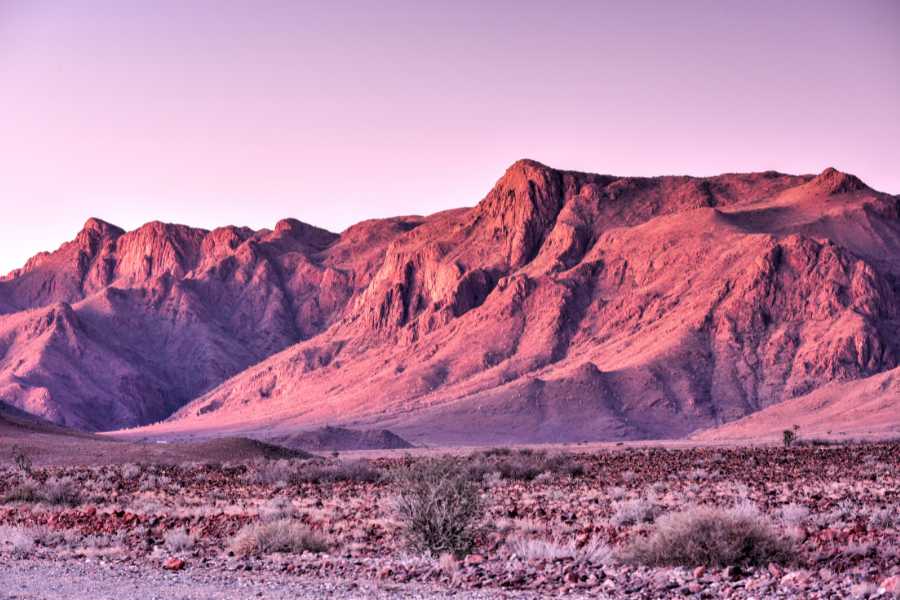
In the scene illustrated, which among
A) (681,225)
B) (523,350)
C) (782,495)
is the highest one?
(681,225)

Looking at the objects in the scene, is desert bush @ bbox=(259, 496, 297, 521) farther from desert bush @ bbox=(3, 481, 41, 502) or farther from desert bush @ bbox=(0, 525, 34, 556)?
desert bush @ bbox=(3, 481, 41, 502)

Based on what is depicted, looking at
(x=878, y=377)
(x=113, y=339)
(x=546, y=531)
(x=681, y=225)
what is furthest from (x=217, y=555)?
(x=113, y=339)

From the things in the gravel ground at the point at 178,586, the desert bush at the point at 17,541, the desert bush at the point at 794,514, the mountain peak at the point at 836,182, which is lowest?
the desert bush at the point at 794,514

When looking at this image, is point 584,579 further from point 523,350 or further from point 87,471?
point 523,350

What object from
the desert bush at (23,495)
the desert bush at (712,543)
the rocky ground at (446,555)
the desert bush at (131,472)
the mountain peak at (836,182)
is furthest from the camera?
the mountain peak at (836,182)

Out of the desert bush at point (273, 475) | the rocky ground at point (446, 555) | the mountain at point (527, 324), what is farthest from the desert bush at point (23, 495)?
the mountain at point (527, 324)

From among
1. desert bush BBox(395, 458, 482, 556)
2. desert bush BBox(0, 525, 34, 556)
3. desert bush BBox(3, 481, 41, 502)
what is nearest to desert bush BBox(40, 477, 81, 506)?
desert bush BBox(3, 481, 41, 502)

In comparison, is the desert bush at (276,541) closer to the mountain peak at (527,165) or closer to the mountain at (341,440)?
the mountain at (341,440)
